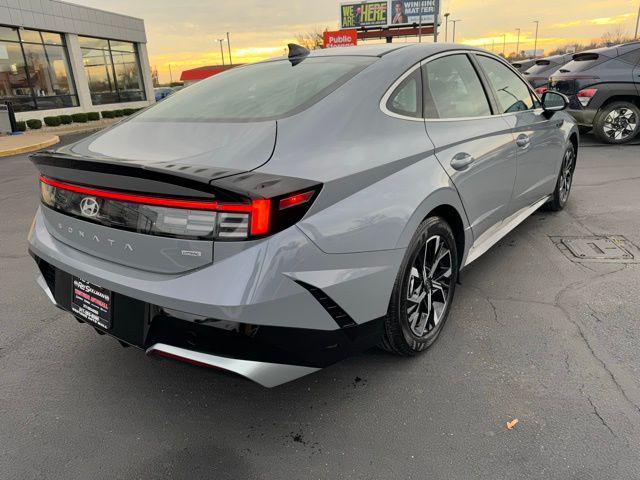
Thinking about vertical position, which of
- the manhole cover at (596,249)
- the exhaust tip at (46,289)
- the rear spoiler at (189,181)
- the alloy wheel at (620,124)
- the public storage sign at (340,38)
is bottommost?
the manhole cover at (596,249)

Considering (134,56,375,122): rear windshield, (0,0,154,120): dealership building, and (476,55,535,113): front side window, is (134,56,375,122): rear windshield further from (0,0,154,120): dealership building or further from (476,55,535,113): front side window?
(0,0,154,120): dealership building

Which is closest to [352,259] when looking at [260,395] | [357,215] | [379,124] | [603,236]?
[357,215]

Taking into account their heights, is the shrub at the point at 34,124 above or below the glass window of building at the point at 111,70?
below

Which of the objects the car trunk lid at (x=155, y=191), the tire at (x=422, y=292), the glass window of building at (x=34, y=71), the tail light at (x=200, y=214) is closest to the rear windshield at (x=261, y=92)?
the car trunk lid at (x=155, y=191)

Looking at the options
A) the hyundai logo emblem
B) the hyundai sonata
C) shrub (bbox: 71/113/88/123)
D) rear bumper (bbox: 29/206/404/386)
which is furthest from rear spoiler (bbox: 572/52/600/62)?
shrub (bbox: 71/113/88/123)

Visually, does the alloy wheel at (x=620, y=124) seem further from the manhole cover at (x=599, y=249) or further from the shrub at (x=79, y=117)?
the shrub at (x=79, y=117)

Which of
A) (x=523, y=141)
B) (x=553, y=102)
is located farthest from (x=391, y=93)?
(x=553, y=102)

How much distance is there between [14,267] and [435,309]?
363 cm

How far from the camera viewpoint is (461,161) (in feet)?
8.70

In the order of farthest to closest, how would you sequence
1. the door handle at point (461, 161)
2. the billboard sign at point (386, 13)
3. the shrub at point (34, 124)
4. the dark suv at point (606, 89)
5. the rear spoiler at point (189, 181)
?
1. the billboard sign at point (386, 13)
2. the shrub at point (34, 124)
3. the dark suv at point (606, 89)
4. the door handle at point (461, 161)
5. the rear spoiler at point (189, 181)

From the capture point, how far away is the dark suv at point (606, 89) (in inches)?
335

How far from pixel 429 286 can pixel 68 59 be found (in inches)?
1046

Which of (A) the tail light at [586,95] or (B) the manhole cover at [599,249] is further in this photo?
(A) the tail light at [586,95]

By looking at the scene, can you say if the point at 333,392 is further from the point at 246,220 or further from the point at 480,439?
the point at 246,220
